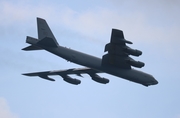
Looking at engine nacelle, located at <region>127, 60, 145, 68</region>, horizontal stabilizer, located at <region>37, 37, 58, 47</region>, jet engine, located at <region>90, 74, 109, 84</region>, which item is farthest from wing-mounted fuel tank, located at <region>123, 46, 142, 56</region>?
jet engine, located at <region>90, 74, 109, 84</region>

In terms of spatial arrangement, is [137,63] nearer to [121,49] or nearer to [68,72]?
[121,49]

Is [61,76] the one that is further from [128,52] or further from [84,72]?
[128,52]

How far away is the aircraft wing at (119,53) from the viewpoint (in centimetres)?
4525

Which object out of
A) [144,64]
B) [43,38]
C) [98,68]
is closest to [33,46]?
[43,38]

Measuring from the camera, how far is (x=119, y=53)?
4753 cm

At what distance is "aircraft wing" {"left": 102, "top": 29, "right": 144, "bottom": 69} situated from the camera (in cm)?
4525

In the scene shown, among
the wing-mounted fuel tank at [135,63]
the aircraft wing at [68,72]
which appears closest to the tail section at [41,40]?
the aircraft wing at [68,72]

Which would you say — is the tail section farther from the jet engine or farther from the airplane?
the jet engine

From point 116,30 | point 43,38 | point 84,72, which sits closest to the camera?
point 116,30

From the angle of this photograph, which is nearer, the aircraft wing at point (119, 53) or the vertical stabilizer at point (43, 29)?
the aircraft wing at point (119, 53)

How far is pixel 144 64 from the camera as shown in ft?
159

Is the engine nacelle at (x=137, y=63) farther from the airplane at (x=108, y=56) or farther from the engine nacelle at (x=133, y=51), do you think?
the engine nacelle at (x=133, y=51)

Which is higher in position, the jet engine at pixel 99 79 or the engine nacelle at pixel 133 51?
the engine nacelle at pixel 133 51

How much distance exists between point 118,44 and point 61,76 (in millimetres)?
10659
